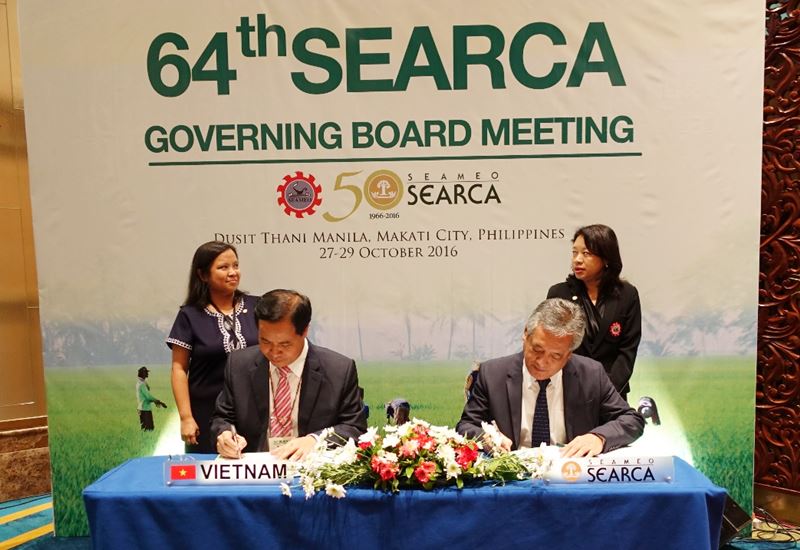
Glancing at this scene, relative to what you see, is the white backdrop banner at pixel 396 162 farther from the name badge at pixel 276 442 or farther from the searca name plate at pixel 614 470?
the searca name plate at pixel 614 470

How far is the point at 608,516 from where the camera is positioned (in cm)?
232

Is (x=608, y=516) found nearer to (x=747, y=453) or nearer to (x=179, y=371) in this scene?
(x=747, y=453)

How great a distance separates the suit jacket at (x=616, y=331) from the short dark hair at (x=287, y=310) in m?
1.34

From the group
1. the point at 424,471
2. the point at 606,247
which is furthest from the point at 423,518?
the point at 606,247

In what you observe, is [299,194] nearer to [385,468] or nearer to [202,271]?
[202,271]

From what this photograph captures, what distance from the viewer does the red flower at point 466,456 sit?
7.83 ft

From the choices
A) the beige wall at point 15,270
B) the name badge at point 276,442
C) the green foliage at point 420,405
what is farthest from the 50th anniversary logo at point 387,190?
the beige wall at point 15,270

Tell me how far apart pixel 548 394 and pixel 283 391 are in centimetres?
134

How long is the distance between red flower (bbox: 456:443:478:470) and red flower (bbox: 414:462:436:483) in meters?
0.11

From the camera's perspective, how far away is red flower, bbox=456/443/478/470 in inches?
94.0

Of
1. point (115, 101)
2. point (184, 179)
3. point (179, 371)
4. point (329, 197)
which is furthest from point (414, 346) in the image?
point (115, 101)

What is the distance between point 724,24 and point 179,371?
3490mm

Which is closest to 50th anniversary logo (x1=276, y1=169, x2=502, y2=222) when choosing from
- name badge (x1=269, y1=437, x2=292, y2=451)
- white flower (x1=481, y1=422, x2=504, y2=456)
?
name badge (x1=269, y1=437, x2=292, y2=451)

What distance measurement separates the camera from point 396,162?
3367 mm
